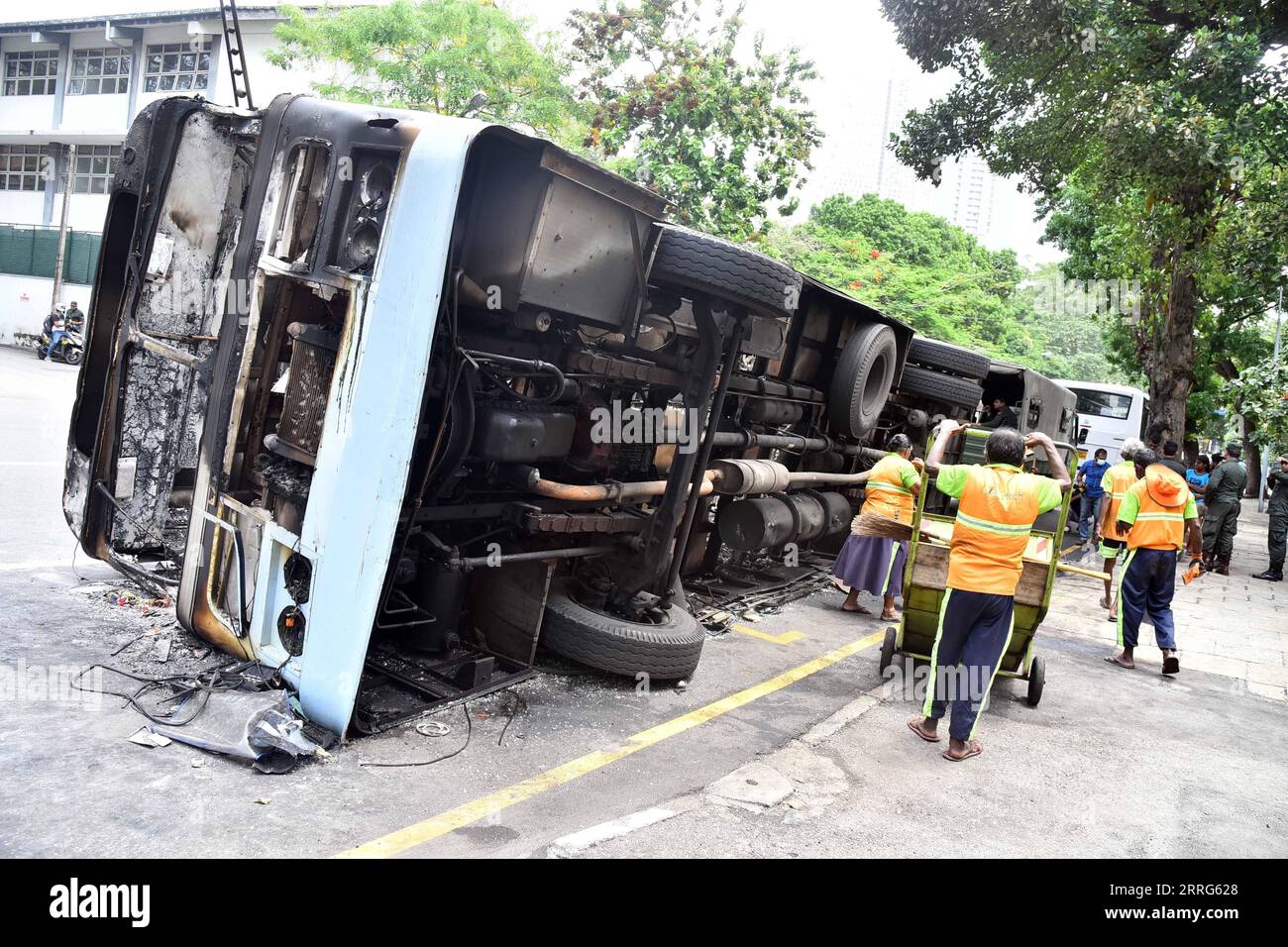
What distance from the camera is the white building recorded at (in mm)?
25500

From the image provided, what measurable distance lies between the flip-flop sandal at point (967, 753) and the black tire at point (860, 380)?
3472 millimetres

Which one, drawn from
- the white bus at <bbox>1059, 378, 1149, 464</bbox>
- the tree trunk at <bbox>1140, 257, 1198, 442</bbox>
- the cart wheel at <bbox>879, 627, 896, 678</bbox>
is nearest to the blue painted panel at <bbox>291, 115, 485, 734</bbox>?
the cart wheel at <bbox>879, 627, 896, 678</bbox>

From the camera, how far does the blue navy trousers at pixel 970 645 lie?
484cm

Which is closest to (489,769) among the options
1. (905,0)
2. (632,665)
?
(632,665)

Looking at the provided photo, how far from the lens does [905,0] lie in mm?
11719

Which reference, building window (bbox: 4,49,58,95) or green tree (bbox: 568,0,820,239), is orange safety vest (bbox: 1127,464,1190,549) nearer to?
green tree (bbox: 568,0,820,239)

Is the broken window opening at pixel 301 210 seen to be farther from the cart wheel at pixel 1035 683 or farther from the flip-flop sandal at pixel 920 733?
the cart wheel at pixel 1035 683

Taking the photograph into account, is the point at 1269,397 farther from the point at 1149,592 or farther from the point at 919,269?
the point at 1149,592

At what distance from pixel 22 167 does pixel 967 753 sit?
111 ft

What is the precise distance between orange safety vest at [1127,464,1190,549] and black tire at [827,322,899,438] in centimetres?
A: 220

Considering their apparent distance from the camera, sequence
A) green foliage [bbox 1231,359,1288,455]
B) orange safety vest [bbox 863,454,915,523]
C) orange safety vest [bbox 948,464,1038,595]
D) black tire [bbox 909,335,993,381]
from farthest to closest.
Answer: green foliage [bbox 1231,359,1288,455], black tire [bbox 909,335,993,381], orange safety vest [bbox 863,454,915,523], orange safety vest [bbox 948,464,1038,595]

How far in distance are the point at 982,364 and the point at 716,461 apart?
4.41 m

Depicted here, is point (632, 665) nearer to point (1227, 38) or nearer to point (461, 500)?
point (461, 500)
